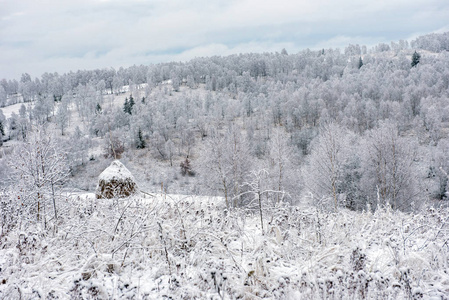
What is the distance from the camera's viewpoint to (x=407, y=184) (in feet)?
66.2

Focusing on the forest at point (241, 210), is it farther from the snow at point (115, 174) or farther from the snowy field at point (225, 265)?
the snow at point (115, 174)

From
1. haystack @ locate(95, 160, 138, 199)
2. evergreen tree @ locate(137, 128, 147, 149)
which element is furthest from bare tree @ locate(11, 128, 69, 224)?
evergreen tree @ locate(137, 128, 147, 149)

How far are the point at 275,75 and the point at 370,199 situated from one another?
11785 centimetres

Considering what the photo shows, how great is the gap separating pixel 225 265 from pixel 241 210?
1970 millimetres

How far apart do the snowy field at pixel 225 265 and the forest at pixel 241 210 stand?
0.02 meters

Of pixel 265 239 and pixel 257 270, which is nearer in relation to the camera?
pixel 257 270

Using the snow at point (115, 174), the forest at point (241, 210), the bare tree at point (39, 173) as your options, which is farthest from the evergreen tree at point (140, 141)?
the bare tree at point (39, 173)

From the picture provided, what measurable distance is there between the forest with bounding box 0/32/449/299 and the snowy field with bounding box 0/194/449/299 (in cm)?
2

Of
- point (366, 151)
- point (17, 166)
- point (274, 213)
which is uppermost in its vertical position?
point (17, 166)

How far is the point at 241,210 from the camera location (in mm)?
4621

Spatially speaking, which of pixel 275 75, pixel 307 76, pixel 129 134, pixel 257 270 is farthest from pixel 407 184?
pixel 275 75

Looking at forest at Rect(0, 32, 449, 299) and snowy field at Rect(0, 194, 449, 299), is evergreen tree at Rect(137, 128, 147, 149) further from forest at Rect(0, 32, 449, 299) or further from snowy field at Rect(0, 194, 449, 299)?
snowy field at Rect(0, 194, 449, 299)

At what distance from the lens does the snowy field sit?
216cm

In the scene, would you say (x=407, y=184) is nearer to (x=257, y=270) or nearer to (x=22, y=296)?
(x=257, y=270)
